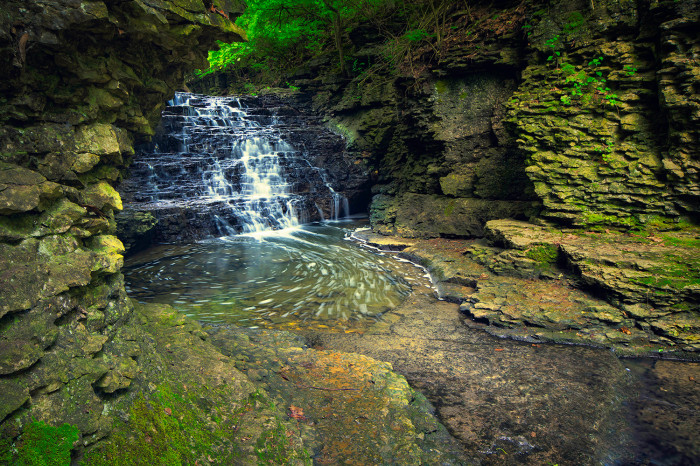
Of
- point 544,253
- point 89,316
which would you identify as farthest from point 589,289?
point 89,316

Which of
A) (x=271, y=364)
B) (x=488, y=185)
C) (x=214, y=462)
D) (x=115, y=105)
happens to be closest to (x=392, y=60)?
(x=488, y=185)

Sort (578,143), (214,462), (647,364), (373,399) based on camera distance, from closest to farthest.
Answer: (214,462)
(373,399)
(647,364)
(578,143)

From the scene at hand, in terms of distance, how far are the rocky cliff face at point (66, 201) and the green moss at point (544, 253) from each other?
22.2ft

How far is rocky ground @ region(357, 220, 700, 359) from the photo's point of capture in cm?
566

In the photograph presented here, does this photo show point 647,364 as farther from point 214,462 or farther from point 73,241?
point 73,241

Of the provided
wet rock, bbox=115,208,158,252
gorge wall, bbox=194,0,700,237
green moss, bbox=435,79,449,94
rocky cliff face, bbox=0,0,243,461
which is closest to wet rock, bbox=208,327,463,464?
rocky cliff face, bbox=0,0,243,461

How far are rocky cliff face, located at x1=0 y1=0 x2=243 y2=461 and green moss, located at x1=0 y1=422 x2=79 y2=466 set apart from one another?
41mm

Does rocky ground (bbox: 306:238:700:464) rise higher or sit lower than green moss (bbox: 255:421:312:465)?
lower

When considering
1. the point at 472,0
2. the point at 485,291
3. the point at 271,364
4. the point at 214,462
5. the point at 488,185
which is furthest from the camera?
the point at 472,0

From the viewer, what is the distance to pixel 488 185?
10.9 meters

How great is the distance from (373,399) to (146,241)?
986 centimetres

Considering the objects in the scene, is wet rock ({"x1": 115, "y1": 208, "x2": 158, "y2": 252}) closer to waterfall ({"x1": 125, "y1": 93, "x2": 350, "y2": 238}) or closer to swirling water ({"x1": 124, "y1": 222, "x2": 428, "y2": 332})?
swirling water ({"x1": 124, "y1": 222, "x2": 428, "y2": 332})

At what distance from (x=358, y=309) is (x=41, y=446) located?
533 cm

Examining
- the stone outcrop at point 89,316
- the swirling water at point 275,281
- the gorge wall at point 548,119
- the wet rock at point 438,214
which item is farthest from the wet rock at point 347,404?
the wet rock at point 438,214
